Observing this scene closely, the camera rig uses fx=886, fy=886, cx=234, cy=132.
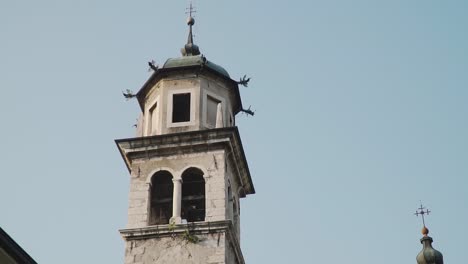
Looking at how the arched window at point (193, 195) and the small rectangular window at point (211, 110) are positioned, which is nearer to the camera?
the arched window at point (193, 195)

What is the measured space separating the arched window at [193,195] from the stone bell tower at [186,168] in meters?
0.03

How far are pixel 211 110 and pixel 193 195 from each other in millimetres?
2948

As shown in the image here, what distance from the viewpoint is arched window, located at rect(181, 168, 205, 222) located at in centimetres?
2450

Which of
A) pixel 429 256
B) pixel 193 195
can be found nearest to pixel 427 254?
pixel 429 256

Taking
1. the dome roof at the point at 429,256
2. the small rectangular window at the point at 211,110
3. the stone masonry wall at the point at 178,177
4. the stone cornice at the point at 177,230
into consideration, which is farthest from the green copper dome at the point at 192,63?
the dome roof at the point at 429,256

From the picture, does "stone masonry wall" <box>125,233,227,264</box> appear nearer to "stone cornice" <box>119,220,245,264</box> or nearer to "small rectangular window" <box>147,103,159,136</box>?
"stone cornice" <box>119,220,245,264</box>

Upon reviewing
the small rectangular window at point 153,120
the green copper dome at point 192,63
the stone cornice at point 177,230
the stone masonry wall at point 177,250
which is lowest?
the stone masonry wall at point 177,250

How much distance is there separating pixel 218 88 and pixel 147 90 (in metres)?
2.22

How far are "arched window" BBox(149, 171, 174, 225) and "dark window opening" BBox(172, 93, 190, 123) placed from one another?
2.00 m

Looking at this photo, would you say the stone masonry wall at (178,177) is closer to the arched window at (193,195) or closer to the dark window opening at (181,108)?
the arched window at (193,195)

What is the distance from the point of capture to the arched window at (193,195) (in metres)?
24.5

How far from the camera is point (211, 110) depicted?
86.3 feet

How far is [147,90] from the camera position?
2723cm

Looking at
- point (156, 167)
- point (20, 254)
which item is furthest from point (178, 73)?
point (20, 254)
